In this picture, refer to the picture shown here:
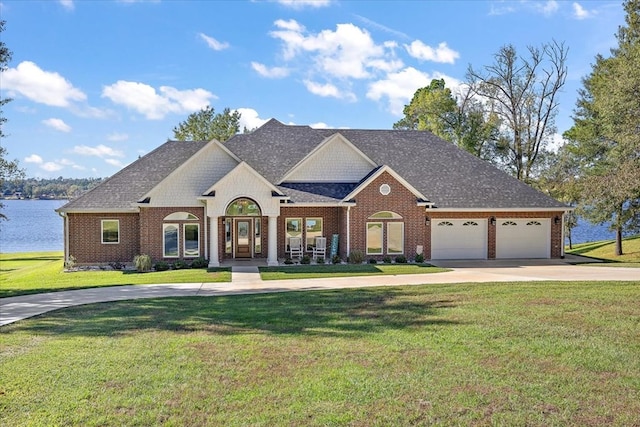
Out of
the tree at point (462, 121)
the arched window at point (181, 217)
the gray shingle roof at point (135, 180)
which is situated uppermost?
the tree at point (462, 121)

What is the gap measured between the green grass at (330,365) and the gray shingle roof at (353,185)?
43.6ft

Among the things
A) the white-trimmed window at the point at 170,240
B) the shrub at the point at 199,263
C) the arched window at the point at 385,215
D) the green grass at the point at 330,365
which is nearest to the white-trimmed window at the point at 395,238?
the arched window at the point at 385,215

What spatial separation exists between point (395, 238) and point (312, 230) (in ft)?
13.3

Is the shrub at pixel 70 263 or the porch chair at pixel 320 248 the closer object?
the shrub at pixel 70 263

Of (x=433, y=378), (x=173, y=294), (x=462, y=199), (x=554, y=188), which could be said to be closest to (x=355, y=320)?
(x=433, y=378)

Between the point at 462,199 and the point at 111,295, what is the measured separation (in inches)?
683

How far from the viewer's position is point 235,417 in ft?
18.7

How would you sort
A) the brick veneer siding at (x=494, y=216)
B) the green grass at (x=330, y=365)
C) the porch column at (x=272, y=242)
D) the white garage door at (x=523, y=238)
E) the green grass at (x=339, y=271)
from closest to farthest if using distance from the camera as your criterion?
the green grass at (x=330, y=365) → the green grass at (x=339, y=271) → the porch column at (x=272, y=242) → the brick veneer siding at (x=494, y=216) → the white garage door at (x=523, y=238)

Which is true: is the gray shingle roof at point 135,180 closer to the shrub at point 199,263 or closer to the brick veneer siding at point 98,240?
the brick veneer siding at point 98,240

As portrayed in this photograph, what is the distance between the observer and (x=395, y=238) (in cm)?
2417

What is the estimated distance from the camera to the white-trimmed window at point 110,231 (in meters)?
24.0

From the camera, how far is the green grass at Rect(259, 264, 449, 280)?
1883 centimetres

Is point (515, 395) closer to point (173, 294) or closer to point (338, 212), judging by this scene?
point (173, 294)

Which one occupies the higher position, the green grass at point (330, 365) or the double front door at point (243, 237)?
the double front door at point (243, 237)
